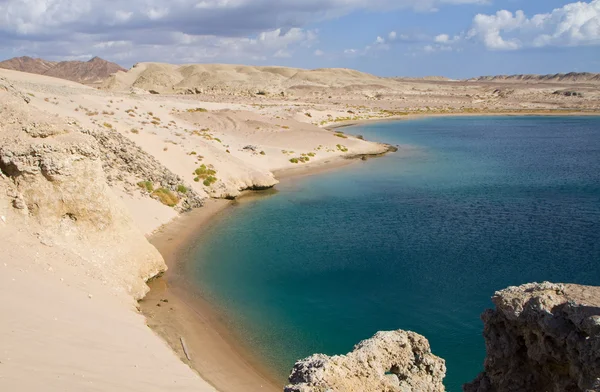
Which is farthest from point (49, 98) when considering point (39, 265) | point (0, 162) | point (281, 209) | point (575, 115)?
point (575, 115)

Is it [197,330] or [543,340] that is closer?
[543,340]

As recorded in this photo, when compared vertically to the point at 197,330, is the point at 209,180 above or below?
above

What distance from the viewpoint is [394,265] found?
2586 cm

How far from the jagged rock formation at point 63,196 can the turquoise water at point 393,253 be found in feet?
14.8

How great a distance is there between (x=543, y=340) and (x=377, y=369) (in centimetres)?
330

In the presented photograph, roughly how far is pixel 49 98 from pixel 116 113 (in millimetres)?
6779

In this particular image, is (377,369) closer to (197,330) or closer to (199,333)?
(199,333)

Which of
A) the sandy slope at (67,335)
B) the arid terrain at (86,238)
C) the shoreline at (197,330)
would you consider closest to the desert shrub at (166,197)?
the arid terrain at (86,238)

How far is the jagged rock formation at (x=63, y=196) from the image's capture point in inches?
750

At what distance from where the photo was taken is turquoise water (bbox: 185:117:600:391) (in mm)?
Answer: 19828

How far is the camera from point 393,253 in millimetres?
27594

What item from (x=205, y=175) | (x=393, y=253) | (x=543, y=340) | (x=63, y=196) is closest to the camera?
(x=543, y=340)

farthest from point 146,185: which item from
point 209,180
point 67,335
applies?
point 67,335

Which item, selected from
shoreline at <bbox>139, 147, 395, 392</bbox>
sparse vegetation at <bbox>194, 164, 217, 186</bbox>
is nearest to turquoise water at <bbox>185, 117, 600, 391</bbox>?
shoreline at <bbox>139, 147, 395, 392</bbox>
